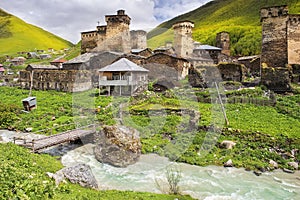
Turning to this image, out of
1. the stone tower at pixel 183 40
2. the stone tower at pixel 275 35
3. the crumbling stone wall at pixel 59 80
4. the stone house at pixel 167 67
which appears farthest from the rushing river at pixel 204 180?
the stone tower at pixel 183 40

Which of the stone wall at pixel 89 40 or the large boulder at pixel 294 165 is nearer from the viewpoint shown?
the large boulder at pixel 294 165

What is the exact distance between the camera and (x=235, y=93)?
80.7ft

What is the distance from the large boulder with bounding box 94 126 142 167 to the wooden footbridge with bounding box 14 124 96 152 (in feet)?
5.24

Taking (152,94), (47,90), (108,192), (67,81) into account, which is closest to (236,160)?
(108,192)

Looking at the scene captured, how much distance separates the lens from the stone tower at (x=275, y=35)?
1093 inches

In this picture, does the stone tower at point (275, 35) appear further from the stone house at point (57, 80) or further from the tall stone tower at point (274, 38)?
the stone house at point (57, 80)

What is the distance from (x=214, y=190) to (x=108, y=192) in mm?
4775

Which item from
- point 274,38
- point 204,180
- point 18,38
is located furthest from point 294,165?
point 18,38

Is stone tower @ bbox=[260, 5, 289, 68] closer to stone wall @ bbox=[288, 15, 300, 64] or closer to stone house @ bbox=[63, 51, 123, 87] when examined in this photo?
stone wall @ bbox=[288, 15, 300, 64]

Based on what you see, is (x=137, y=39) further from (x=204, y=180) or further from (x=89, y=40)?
(x=204, y=180)

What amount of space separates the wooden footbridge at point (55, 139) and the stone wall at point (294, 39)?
2070 cm

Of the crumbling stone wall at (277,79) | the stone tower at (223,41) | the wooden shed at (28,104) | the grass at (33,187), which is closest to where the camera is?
the grass at (33,187)

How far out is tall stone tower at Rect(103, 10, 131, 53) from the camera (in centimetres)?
4641

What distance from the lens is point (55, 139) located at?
16.7m
